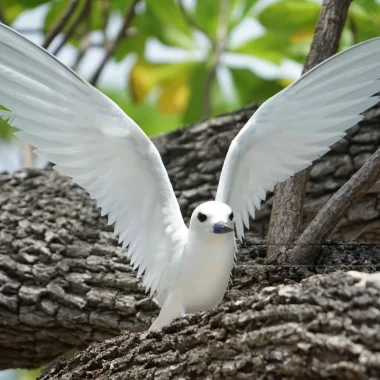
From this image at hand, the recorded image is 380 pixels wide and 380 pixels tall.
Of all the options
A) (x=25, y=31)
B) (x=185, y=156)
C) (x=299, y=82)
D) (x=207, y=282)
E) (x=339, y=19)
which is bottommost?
(x=207, y=282)

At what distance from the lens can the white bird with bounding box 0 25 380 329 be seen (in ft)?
6.73

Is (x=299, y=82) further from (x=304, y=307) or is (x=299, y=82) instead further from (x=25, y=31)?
(x=25, y=31)

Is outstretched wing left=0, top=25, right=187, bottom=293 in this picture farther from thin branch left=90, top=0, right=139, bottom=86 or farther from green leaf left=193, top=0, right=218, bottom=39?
green leaf left=193, top=0, right=218, bottom=39

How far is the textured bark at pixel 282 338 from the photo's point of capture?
4.97ft

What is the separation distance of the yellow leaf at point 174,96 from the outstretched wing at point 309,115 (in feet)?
6.55

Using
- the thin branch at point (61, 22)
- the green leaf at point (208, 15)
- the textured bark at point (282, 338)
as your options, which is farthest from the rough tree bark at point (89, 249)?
the green leaf at point (208, 15)

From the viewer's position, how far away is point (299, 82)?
7.25 ft

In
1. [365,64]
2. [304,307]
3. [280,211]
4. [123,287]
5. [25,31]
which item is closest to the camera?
[304,307]

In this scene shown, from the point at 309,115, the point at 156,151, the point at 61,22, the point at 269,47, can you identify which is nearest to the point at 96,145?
the point at 156,151

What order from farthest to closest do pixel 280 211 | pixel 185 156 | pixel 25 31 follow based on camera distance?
pixel 25 31 → pixel 185 156 → pixel 280 211

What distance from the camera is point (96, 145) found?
2.16 meters

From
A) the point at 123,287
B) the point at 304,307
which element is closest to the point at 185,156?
the point at 123,287

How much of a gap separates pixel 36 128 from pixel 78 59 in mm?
2013

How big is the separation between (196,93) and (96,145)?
5.88 feet
